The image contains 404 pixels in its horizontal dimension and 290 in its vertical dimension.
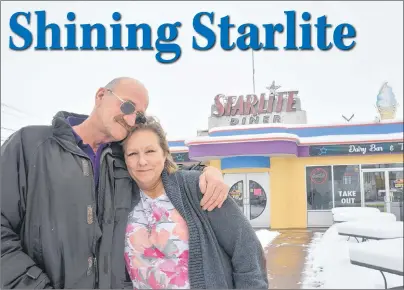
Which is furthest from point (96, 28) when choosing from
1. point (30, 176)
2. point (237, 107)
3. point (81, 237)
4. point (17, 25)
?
point (237, 107)

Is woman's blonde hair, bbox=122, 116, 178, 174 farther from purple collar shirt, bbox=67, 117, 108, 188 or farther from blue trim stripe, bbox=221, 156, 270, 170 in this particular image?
blue trim stripe, bbox=221, 156, 270, 170

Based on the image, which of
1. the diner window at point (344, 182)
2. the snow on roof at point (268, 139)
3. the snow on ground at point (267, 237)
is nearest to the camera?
the diner window at point (344, 182)

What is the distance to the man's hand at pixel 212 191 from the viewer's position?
101 cm

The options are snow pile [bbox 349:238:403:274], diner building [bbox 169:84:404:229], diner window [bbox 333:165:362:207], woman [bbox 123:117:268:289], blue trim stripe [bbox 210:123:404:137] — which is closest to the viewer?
snow pile [bbox 349:238:403:274]

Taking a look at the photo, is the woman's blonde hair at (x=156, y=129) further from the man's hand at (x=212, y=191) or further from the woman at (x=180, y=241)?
the man's hand at (x=212, y=191)

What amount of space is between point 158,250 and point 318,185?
16.0 feet

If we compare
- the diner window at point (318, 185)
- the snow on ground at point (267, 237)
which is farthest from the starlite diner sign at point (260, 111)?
the snow on ground at point (267, 237)

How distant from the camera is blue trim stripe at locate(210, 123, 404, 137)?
335 centimetres

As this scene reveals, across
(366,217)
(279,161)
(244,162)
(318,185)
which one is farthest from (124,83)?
(279,161)

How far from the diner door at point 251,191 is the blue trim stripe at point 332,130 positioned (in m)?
0.86

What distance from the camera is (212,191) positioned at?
→ 101 centimetres

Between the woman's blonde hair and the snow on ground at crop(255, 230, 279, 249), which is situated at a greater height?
the woman's blonde hair

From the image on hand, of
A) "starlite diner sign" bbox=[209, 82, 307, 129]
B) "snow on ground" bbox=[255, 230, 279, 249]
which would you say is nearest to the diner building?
"starlite diner sign" bbox=[209, 82, 307, 129]

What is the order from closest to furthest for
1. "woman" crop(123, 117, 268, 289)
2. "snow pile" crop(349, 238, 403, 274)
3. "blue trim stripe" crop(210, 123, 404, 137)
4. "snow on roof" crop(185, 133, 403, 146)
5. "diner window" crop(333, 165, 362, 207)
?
"snow pile" crop(349, 238, 403, 274), "woman" crop(123, 117, 268, 289), "blue trim stripe" crop(210, 123, 404, 137), "diner window" crop(333, 165, 362, 207), "snow on roof" crop(185, 133, 403, 146)
